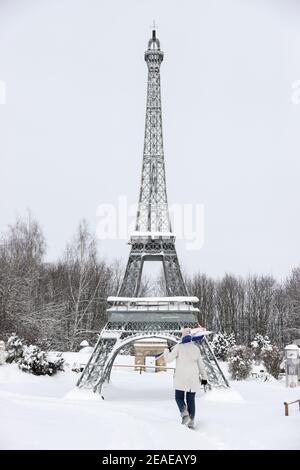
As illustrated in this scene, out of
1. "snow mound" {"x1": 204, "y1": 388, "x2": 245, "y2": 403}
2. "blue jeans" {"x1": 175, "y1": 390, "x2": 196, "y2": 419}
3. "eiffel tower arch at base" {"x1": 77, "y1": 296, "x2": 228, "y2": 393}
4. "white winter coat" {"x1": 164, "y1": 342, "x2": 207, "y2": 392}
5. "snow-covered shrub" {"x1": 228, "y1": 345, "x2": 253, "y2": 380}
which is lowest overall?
"snow-covered shrub" {"x1": 228, "y1": 345, "x2": 253, "y2": 380}

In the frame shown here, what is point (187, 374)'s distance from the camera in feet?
24.7

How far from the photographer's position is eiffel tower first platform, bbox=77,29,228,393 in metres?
17.8

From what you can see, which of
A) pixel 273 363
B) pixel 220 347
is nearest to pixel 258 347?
pixel 220 347

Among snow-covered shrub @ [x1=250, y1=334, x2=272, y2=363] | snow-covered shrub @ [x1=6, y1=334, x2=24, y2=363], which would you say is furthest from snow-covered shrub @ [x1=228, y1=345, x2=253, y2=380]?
snow-covered shrub @ [x1=6, y1=334, x2=24, y2=363]

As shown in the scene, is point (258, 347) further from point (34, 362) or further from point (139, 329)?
point (139, 329)

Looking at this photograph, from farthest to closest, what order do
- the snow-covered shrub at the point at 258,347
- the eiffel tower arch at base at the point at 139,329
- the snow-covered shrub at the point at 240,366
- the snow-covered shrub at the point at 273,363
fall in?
the snow-covered shrub at the point at 258,347
the snow-covered shrub at the point at 273,363
the snow-covered shrub at the point at 240,366
the eiffel tower arch at base at the point at 139,329

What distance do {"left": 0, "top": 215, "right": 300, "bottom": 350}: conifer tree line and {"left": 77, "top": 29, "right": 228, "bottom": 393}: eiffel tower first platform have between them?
997 cm

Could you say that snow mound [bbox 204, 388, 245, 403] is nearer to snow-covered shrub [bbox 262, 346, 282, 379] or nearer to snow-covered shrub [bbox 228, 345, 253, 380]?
snow-covered shrub [bbox 228, 345, 253, 380]

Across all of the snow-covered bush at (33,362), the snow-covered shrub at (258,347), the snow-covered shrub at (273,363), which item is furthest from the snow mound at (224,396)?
the snow-covered shrub at (258,347)

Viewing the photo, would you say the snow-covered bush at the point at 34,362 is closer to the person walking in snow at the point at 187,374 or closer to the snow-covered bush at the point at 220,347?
the person walking in snow at the point at 187,374

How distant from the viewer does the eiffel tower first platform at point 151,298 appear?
17812 millimetres

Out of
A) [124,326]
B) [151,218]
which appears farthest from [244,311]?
[124,326]

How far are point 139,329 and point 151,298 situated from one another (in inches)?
59.0
